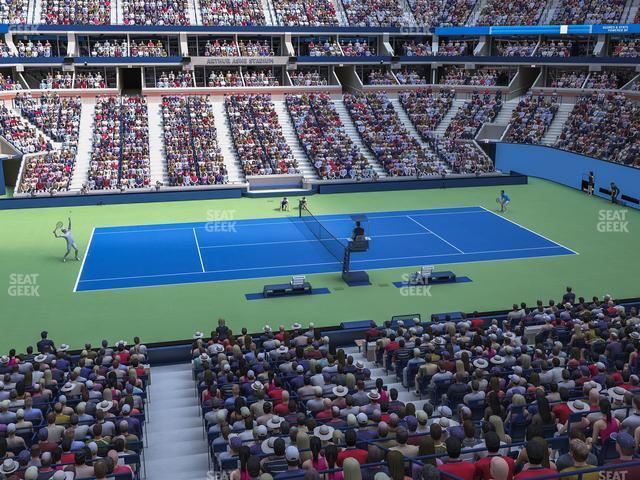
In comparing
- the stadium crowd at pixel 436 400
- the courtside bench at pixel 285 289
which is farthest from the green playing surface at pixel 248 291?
the stadium crowd at pixel 436 400

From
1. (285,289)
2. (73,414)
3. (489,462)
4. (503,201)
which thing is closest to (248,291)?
(285,289)

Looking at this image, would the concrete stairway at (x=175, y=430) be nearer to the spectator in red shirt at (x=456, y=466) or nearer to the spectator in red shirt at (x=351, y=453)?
the spectator in red shirt at (x=351, y=453)

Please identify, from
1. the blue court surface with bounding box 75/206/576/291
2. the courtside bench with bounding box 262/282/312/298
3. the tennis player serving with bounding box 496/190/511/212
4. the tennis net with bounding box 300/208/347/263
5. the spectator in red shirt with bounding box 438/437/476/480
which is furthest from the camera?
the tennis player serving with bounding box 496/190/511/212

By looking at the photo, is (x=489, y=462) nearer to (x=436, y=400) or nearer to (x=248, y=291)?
(x=436, y=400)

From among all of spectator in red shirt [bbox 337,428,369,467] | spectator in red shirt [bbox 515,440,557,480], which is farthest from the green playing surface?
spectator in red shirt [bbox 515,440,557,480]

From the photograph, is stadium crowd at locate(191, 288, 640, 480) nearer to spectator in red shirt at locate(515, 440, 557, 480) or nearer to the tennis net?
spectator in red shirt at locate(515, 440, 557, 480)

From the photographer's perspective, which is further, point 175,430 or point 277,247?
point 277,247
